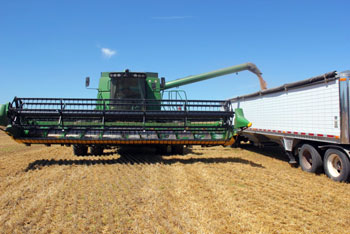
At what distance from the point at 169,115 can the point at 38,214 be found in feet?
13.8

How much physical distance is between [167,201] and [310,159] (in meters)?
4.68

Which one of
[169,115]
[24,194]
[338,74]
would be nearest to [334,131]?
[338,74]

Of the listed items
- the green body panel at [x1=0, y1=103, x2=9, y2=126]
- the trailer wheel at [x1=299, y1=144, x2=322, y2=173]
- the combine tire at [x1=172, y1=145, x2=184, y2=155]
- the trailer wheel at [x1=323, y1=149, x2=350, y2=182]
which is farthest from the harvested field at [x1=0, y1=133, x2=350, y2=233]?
the combine tire at [x1=172, y1=145, x2=184, y2=155]

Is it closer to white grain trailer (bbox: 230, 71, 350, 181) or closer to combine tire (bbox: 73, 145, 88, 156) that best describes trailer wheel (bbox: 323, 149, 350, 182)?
white grain trailer (bbox: 230, 71, 350, 181)

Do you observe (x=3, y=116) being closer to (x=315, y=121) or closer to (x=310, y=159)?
(x=315, y=121)

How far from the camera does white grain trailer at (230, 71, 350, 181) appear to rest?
5324mm

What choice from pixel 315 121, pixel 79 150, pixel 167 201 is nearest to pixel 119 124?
pixel 79 150

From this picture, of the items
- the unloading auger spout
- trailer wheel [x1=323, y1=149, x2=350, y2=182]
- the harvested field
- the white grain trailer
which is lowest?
the harvested field

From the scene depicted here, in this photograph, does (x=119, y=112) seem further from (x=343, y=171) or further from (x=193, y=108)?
(x=343, y=171)

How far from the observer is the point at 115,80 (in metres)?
8.59

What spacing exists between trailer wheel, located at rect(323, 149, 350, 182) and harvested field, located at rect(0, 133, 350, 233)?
0.73 feet

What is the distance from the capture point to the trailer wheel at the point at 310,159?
6073 millimetres

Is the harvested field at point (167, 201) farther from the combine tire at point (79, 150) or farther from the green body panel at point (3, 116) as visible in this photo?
the combine tire at point (79, 150)

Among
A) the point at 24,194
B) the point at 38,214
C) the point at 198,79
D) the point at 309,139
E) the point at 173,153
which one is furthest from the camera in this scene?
the point at 198,79
